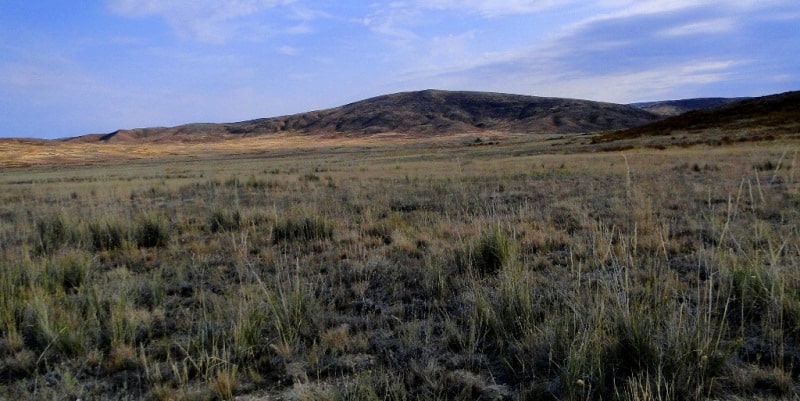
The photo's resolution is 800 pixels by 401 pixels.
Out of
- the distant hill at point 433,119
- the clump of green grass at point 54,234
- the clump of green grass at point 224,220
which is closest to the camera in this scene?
the clump of green grass at point 54,234

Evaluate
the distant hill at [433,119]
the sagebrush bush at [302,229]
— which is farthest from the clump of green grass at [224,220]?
the distant hill at [433,119]

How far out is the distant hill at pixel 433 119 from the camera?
132 meters

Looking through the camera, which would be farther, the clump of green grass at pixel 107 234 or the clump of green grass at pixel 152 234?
the clump of green grass at pixel 152 234

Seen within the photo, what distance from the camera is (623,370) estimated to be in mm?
3045

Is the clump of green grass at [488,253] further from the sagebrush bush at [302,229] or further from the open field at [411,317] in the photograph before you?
the sagebrush bush at [302,229]

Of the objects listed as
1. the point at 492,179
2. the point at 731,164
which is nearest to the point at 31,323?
the point at 492,179

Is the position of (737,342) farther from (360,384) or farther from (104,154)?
(104,154)

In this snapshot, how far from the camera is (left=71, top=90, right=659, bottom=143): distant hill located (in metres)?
132

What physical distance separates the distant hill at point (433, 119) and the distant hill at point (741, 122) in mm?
70335

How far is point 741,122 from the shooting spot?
136 ft

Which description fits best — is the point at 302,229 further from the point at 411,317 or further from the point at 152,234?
the point at 411,317

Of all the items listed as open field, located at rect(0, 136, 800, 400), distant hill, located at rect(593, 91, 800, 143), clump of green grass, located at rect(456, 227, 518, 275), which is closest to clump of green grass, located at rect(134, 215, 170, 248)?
open field, located at rect(0, 136, 800, 400)

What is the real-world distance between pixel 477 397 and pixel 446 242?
359 centimetres

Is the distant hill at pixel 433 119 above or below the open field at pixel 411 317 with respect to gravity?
above
